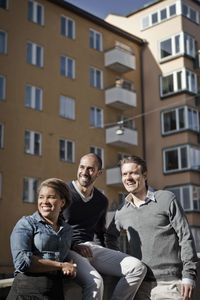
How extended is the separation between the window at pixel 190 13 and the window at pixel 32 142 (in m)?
14.2

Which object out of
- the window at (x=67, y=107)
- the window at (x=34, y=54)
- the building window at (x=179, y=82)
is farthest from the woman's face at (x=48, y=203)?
the building window at (x=179, y=82)

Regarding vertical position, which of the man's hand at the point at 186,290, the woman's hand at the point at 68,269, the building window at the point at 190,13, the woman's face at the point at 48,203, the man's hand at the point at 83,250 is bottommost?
the man's hand at the point at 186,290

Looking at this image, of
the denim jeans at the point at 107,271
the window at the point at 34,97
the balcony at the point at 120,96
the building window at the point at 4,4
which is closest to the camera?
the denim jeans at the point at 107,271

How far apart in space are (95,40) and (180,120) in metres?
7.68

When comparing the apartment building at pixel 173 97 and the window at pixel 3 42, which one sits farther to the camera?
the apartment building at pixel 173 97

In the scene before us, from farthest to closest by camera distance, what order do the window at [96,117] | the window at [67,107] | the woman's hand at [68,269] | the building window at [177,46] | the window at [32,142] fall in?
1. the building window at [177,46]
2. the window at [96,117]
3. the window at [67,107]
4. the window at [32,142]
5. the woman's hand at [68,269]

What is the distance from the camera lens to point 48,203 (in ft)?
12.8

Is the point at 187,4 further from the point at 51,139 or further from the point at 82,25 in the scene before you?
the point at 51,139

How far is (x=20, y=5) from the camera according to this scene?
26.4 metres

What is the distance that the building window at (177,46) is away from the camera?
3075cm

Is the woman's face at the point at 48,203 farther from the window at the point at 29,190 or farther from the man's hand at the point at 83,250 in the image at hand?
the window at the point at 29,190

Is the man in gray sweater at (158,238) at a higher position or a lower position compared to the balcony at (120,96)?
lower

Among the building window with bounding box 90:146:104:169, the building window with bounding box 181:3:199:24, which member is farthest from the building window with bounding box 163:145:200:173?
the building window with bounding box 181:3:199:24

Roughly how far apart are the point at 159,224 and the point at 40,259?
1.30m
